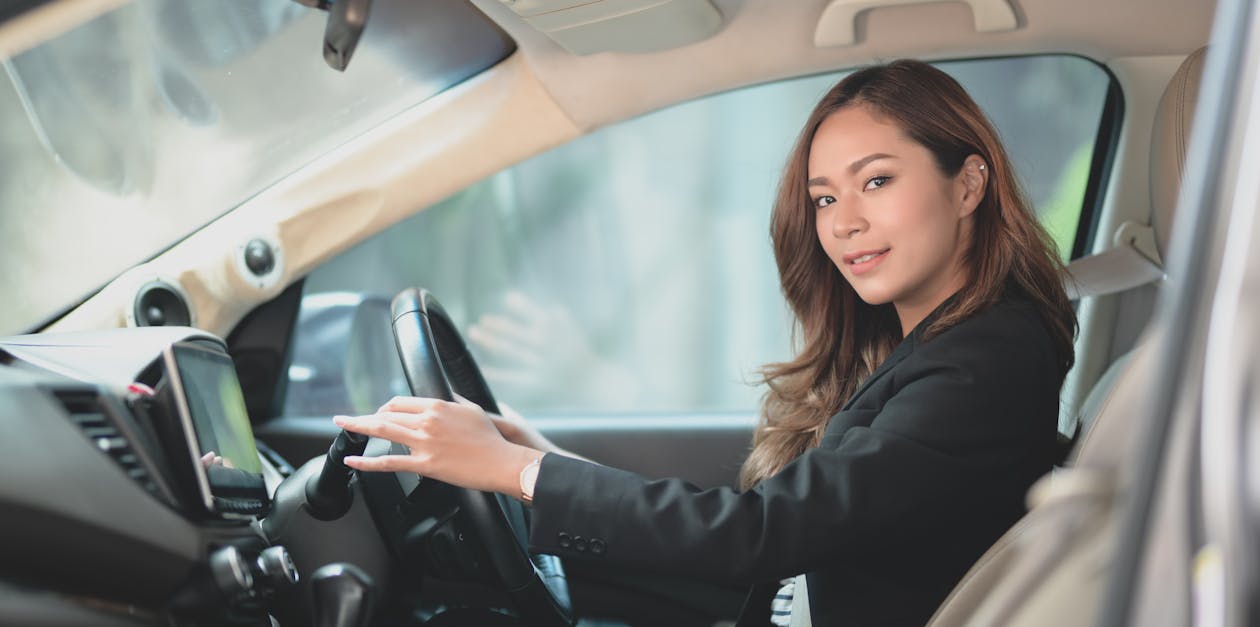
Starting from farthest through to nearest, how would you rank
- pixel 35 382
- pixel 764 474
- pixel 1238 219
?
1. pixel 764 474
2. pixel 35 382
3. pixel 1238 219

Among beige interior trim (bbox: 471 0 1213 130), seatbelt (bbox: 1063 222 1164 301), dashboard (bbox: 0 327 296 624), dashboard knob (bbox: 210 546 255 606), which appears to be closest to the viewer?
dashboard (bbox: 0 327 296 624)

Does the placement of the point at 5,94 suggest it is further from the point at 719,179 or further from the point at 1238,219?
the point at 719,179

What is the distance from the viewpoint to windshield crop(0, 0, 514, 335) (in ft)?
5.34

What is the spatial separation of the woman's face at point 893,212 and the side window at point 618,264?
3.41 metres

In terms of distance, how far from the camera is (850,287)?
5.32ft

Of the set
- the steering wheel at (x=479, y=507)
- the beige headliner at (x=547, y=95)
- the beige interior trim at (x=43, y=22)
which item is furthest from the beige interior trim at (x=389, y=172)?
the beige interior trim at (x=43, y=22)

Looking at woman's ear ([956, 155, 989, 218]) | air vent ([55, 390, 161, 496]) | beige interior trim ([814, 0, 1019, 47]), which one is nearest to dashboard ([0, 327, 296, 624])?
air vent ([55, 390, 161, 496])

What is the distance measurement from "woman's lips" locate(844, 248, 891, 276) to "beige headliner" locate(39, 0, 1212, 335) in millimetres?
479

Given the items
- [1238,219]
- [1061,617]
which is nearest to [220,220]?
[1061,617]

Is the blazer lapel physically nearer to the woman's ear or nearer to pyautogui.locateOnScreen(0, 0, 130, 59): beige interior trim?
the woman's ear

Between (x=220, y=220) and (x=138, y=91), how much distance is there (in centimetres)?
23

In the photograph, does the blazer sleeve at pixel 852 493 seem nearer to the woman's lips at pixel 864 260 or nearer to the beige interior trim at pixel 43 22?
the woman's lips at pixel 864 260

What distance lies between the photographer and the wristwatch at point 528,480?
44.0 inches

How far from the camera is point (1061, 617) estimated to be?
805 mm
